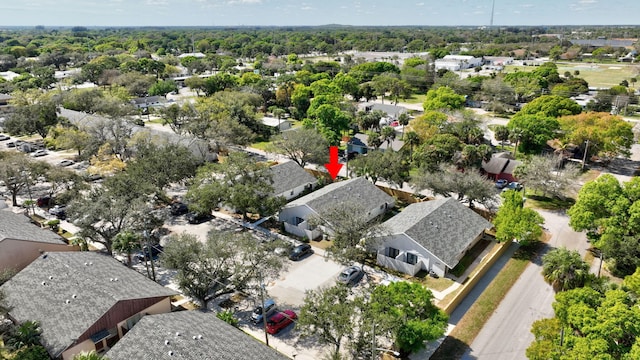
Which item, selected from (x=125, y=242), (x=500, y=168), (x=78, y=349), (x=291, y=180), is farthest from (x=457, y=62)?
(x=78, y=349)

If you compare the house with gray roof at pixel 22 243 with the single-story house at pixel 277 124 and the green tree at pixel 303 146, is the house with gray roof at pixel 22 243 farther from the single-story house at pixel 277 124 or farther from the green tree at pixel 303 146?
the single-story house at pixel 277 124

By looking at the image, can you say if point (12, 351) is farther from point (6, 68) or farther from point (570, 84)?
point (6, 68)

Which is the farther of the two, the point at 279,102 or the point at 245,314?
the point at 279,102

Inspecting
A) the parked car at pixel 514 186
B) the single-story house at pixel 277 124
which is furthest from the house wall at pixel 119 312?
the single-story house at pixel 277 124

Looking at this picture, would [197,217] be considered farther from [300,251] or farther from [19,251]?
[19,251]

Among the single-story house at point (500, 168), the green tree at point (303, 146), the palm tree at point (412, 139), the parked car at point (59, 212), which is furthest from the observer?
the palm tree at point (412, 139)

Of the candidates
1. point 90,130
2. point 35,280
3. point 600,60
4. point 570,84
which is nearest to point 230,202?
point 35,280

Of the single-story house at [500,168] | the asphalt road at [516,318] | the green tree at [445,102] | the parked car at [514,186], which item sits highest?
the green tree at [445,102]

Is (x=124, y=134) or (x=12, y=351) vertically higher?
(x=124, y=134)
